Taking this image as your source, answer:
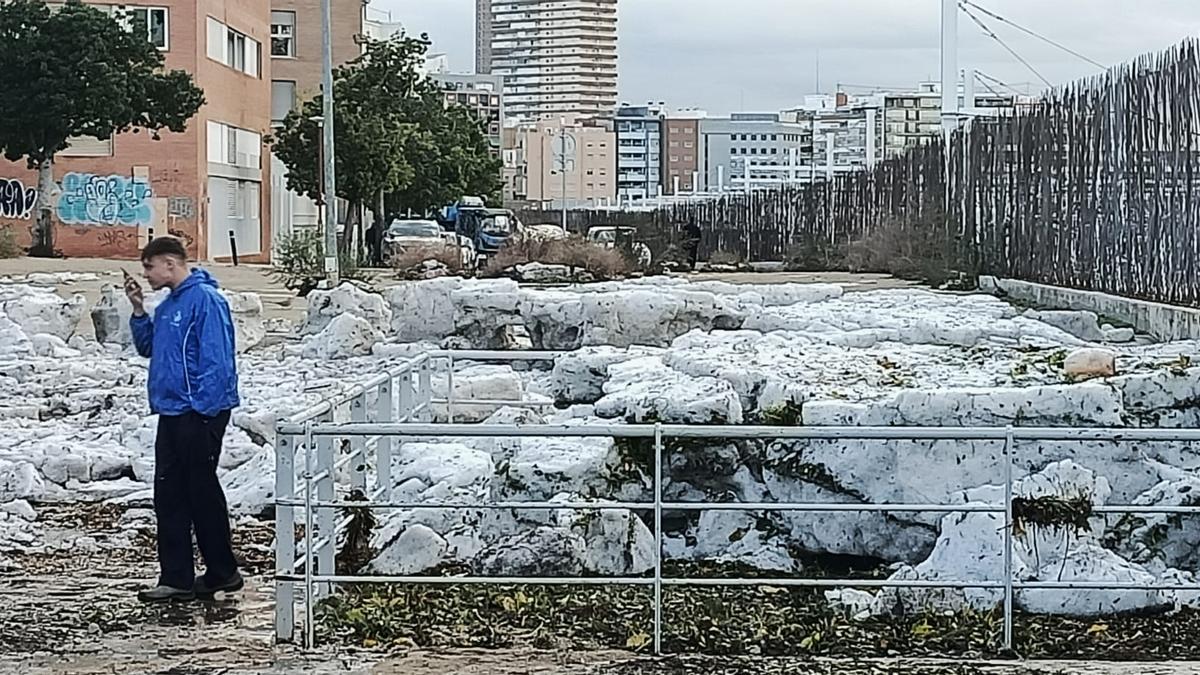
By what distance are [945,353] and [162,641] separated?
263 inches

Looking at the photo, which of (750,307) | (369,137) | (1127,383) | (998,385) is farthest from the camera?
(369,137)

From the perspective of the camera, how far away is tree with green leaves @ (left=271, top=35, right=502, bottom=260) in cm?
4816

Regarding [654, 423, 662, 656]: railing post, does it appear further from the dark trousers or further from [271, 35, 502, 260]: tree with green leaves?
[271, 35, 502, 260]: tree with green leaves

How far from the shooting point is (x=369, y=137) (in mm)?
48219


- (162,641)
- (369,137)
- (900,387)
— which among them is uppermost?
(369,137)

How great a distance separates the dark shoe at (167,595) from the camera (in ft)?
24.5

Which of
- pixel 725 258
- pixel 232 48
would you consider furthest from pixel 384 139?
pixel 725 258

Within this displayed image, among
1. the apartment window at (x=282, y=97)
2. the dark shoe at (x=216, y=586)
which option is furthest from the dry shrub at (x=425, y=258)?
the apartment window at (x=282, y=97)

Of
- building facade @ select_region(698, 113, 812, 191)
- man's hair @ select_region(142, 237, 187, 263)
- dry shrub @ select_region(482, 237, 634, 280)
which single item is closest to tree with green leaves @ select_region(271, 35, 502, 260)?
dry shrub @ select_region(482, 237, 634, 280)

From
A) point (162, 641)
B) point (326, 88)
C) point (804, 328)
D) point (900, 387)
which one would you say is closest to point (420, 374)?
point (900, 387)

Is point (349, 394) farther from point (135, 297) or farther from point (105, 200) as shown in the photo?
point (105, 200)

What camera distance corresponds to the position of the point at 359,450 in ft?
26.4

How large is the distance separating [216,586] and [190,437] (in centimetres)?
64

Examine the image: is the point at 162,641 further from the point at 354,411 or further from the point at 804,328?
the point at 804,328
